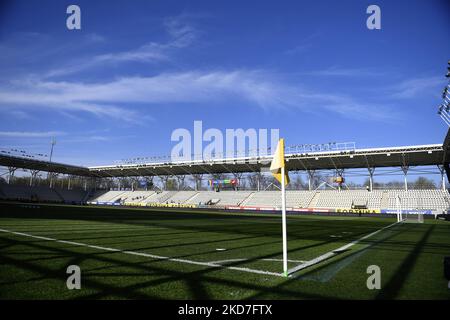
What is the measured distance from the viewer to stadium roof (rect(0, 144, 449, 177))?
46.1m

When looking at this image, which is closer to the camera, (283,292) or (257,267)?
(283,292)

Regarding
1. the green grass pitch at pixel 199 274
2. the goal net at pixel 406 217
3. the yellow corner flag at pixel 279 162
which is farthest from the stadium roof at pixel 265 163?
the yellow corner flag at pixel 279 162

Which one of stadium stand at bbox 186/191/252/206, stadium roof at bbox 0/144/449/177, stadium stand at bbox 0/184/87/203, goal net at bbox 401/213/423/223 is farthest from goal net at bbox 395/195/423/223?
stadium stand at bbox 0/184/87/203

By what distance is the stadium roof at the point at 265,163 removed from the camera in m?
46.1

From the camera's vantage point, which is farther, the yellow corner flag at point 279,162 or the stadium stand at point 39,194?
the stadium stand at point 39,194

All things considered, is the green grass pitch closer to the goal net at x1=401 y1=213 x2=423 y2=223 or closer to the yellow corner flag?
the yellow corner flag

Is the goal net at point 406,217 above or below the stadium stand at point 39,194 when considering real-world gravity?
below

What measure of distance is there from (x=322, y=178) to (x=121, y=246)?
192 ft

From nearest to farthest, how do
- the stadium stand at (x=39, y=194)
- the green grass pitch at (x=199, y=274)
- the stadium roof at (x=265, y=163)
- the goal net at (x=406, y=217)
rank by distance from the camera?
the green grass pitch at (x=199, y=274)
the goal net at (x=406, y=217)
the stadium roof at (x=265, y=163)
the stadium stand at (x=39, y=194)

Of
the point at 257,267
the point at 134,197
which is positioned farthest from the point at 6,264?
the point at 134,197

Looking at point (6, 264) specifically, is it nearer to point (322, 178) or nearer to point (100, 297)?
point (100, 297)

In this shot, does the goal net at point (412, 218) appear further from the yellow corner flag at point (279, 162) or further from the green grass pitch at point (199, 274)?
the yellow corner flag at point (279, 162)
